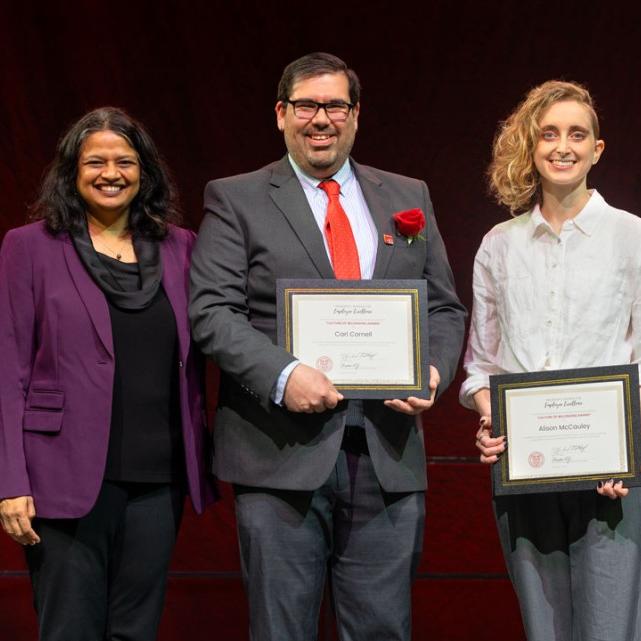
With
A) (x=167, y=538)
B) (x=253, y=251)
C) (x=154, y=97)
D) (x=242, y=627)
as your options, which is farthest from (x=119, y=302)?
(x=242, y=627)

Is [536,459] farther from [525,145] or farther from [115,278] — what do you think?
[115,278]

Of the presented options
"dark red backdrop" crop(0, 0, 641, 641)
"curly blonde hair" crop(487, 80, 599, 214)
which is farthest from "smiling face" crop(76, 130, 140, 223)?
"dark red backdrop" crop(0, 0, 641, 641)

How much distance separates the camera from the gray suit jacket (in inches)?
92.0

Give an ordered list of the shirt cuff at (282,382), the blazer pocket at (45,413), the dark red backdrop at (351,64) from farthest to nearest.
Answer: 1. the dark red backdrop at (351,64)
2. the blazer pocket at (45,413)
3. the shirt cuff at (282,382)

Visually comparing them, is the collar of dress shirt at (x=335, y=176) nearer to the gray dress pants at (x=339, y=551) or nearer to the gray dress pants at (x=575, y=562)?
the gray dress pants at (x=339, y=551)

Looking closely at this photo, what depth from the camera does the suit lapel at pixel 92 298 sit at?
7.79 feet

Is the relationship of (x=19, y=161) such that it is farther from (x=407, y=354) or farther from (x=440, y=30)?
(x=407, y=354)

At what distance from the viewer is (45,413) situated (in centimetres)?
237

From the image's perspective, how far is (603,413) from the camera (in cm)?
231

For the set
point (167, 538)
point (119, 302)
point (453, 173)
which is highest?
point (453, 173)

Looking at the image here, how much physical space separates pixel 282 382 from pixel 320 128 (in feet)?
2.01

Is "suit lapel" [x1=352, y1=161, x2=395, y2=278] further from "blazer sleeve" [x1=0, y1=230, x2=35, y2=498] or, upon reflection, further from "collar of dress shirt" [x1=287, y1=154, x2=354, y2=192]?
"blazer sleeve" [x1=0, y1=230, x2=35, y2=498]

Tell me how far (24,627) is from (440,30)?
251cm

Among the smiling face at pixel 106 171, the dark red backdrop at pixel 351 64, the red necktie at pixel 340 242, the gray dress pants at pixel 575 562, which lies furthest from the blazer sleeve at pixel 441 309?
the dark red backdrop at pixel 351 64
